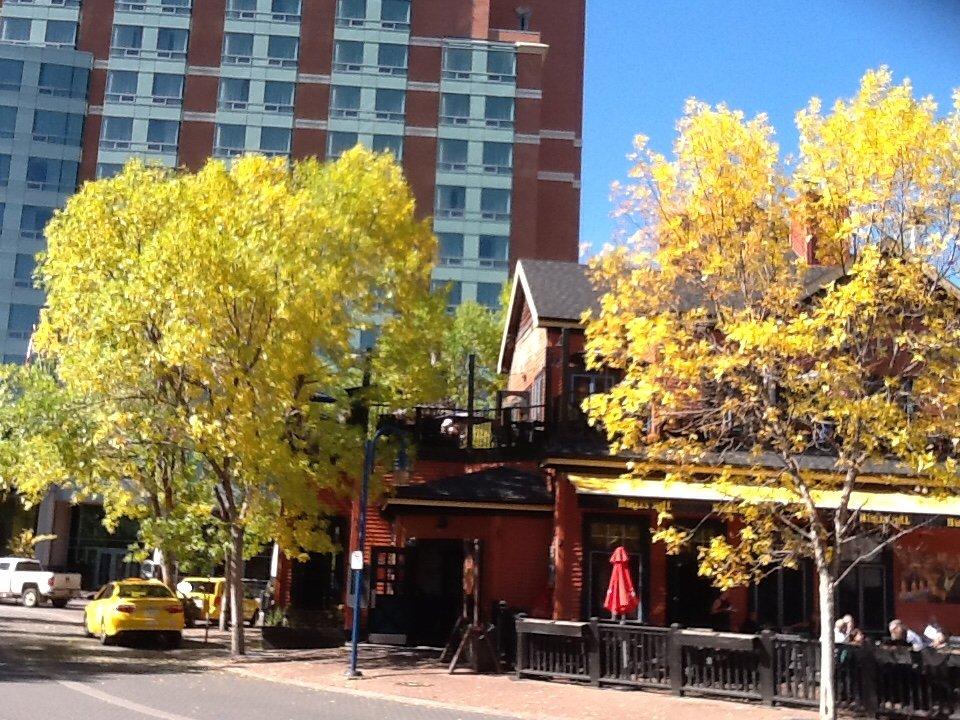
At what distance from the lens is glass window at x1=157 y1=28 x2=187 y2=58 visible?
61.4m

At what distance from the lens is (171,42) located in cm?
6159

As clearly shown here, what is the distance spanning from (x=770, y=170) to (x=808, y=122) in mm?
812

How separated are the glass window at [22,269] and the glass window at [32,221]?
114cm

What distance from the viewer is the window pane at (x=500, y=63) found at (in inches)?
2438

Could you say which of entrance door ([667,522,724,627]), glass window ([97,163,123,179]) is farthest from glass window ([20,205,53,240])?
entrance door ([667,522,724,627])

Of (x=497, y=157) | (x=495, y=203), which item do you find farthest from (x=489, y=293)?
(x=497, y=157)

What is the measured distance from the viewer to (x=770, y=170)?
15.2 meters

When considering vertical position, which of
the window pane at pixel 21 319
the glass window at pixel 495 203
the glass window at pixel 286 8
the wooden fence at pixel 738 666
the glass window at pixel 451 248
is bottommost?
the wooden fence at pixel 738 666

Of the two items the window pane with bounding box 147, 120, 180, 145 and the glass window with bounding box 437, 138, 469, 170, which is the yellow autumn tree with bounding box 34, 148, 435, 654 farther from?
the window pane with bounding box 147, 120, 180, 145

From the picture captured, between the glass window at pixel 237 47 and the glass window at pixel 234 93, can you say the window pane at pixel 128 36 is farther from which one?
the glass window at pixel 234 93

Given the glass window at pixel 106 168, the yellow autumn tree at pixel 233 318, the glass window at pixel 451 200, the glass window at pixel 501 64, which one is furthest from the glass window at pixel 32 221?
the yellow autumn tree at pixel 233 318

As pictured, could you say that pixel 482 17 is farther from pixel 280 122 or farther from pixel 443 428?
pixel 443 428

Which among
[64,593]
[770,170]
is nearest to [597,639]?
[770,170]

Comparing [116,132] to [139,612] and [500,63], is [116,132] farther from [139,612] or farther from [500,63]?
[139,612]
